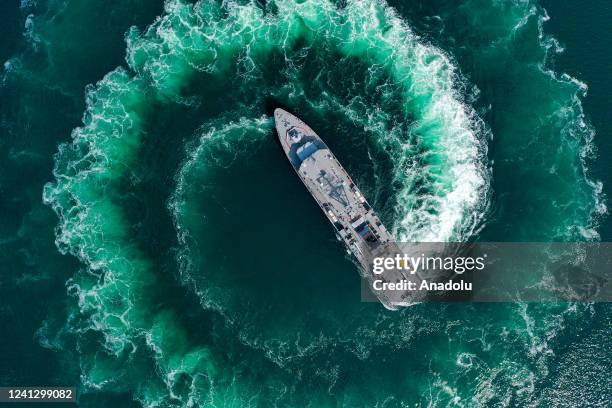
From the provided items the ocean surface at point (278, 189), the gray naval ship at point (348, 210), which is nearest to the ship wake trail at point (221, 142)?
the ocean surface at point (278, 189)

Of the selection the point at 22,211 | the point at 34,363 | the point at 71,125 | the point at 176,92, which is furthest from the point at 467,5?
the point at 34,363

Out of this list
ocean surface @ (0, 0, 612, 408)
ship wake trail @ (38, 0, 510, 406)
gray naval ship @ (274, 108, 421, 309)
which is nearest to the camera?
ocean surface @ (0, 0, 612, 408)

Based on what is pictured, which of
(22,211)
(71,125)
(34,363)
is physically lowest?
(34,363)

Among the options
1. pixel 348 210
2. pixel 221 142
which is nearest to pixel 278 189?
pixel 348 210

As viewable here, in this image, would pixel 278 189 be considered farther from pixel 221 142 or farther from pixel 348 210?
pixel 221 142

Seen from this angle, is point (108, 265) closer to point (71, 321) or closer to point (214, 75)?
point (71, 321)

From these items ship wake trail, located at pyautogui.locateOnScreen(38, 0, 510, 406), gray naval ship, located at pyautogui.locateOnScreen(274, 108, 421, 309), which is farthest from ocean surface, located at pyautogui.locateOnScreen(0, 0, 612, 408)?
gray naval ship, located at pyautogui.locateOnScreen(274, 108, 421, 309)

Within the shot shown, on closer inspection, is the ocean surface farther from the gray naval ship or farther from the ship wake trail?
the gray naval ship
